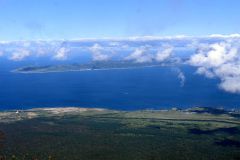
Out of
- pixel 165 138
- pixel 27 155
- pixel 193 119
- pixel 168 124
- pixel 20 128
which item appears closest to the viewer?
pixel 27 155

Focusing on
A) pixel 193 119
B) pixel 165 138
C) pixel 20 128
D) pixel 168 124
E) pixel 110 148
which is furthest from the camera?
pixel 193 119

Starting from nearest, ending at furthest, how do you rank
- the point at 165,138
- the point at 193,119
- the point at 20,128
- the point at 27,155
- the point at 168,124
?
the point at 27,155 → the point at 165,138 → the point at 20,128 → the point at 168,124 → the point at 193,119

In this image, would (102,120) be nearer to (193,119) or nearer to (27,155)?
(193,119)

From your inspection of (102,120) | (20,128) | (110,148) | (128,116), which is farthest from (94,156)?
(128,116)

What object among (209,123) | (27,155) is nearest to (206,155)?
(27,155)

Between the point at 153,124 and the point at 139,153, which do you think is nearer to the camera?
the point at 139,153

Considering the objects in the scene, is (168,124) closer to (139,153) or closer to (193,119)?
(193,119)
